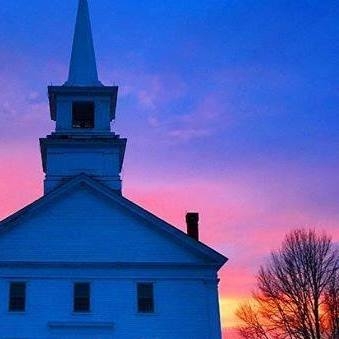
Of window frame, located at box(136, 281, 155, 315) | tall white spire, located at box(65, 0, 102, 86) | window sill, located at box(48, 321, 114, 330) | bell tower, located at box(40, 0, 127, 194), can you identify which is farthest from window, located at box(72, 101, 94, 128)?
window sill, located at box(48, 321, 114, 330)

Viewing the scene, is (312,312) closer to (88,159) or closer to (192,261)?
(192,261)

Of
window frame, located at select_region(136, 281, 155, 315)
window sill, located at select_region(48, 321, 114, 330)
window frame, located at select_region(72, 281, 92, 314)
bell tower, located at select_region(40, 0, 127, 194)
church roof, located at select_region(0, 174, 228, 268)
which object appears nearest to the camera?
window sill, located at select_region(48, 321, 114, 330)

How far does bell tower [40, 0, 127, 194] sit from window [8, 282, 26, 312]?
6.33m

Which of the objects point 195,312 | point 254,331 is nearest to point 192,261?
point 195,312

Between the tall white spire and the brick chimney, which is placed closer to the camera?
the brick chimney

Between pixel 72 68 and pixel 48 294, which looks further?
pixel 72 68

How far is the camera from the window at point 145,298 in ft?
109

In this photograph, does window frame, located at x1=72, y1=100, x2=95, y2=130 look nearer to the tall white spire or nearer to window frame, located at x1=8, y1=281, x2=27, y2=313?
the tall white spire

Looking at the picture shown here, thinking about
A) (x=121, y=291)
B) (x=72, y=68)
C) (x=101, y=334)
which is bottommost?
(x=101, y=334)

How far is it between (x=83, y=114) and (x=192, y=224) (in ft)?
32.4

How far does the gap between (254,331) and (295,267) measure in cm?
683

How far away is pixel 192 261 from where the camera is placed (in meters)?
34.0

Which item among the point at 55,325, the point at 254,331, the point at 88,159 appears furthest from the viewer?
the point at 254,331

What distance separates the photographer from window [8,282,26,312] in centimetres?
3238
